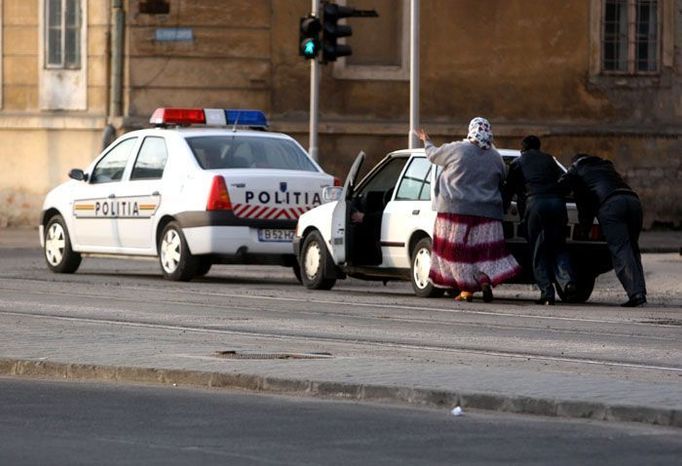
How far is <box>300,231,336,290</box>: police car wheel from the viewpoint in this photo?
20.4m

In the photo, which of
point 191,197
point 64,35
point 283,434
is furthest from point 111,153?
point 283,434

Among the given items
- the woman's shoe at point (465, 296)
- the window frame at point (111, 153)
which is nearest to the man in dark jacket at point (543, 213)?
the woman's shoe at point (465, 296)

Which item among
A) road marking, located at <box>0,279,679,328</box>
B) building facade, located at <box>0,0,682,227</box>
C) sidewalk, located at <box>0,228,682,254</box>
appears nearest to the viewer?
road marking, located at <box>0,279,679,328</box>

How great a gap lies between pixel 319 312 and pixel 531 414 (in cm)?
737

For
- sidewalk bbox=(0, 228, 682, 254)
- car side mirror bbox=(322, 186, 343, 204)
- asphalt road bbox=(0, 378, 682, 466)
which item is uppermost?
car side mirror bbox=(322, 186, 343, 204)

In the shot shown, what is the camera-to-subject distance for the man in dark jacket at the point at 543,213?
18.4 meters

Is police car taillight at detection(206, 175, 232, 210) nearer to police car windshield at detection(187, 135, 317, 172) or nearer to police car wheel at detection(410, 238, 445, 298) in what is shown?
police car windshield at detection(187, 135, 317, 172)

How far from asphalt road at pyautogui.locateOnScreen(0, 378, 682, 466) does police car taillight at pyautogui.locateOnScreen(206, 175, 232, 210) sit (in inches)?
390

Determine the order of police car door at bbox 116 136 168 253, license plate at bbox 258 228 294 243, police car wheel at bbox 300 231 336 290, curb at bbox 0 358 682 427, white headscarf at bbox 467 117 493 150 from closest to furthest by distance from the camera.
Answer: curb at bbox 0 358 682 427 → white headscarf at bbox 467 117 493 150 → police car wheel at bbox 300 231 336 290 → license plate at bbox 258 228 294 243 → police car door at bbox 116 136 168 253

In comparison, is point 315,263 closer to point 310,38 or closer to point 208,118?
point 208,118

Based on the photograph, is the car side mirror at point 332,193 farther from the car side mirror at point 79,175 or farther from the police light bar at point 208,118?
the car side mirror at point 79,175

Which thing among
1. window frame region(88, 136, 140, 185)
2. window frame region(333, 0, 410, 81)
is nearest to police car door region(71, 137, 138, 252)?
window frame region(88, 136, 140, 185)

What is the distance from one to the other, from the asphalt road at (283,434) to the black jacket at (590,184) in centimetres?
816

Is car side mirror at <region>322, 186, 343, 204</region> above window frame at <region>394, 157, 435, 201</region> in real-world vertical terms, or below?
below
